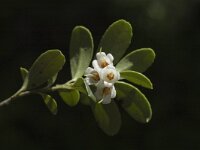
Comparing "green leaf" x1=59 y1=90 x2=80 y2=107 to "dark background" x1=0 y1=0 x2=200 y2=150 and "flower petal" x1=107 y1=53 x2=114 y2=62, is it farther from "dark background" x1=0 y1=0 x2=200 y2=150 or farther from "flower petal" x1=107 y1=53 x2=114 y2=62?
"dark background" x1=0 y1=0 x2=200 y2=150

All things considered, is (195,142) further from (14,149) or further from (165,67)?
(14,149)

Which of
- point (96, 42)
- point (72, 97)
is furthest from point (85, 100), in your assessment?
point (96, 42)

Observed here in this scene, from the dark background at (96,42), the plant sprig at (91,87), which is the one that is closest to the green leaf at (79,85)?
the plant sprig at (91,87)

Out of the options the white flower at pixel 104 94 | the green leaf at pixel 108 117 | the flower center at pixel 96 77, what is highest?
the flower center at pixel 96 77

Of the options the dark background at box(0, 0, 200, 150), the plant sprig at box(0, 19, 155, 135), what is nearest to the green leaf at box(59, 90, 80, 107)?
the plant sprig at box(0, 19, 155, 135)

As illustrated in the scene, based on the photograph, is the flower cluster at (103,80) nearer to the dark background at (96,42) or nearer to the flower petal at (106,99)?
the flower petal at (106,99)
